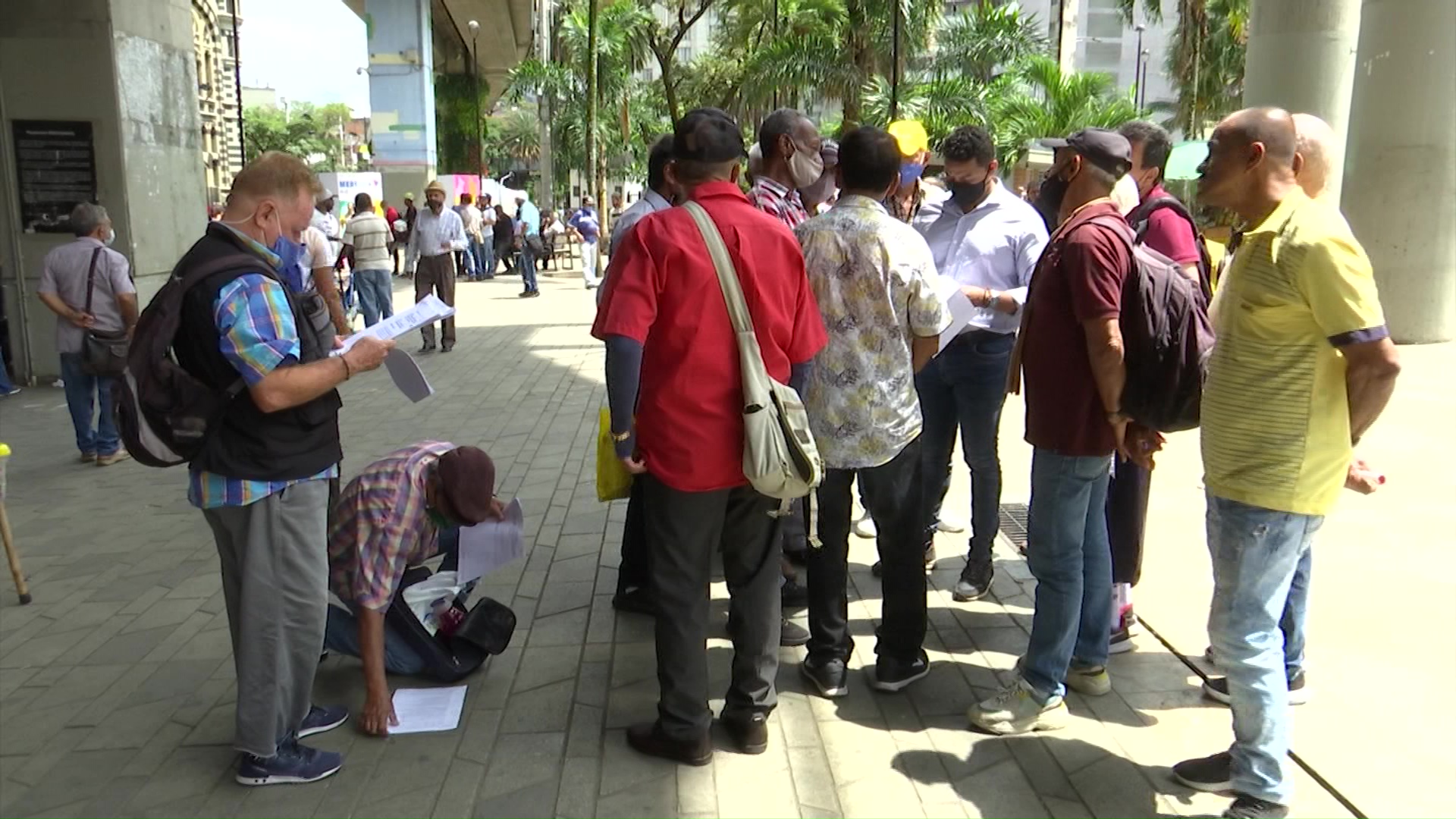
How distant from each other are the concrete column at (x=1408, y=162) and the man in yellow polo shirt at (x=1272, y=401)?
964 centimetres

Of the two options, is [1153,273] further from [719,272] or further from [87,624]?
[87,624]

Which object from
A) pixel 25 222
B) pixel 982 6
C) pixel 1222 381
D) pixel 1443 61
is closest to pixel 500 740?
pixel 1222 381

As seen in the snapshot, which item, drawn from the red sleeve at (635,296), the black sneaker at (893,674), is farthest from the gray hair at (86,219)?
the black sneaker at (893,674)

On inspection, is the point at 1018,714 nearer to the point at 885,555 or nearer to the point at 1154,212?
the point at 885,555

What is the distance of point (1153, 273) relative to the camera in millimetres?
3277

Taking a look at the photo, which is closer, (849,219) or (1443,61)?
(849,219)

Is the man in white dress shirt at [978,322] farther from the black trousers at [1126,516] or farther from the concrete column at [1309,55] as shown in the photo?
the concrete column at [1309,55]

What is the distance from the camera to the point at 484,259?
78.3ft

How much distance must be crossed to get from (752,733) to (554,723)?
676 millimetres

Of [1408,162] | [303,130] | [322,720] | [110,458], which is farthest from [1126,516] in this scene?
[303,130]

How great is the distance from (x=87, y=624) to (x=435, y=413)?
4436 millimetres

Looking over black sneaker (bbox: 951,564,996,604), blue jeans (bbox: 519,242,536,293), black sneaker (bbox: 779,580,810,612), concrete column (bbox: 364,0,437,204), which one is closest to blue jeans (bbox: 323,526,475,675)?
black sneaker (bbox: 779,580,810,612)

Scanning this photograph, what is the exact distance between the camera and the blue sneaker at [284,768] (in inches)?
129

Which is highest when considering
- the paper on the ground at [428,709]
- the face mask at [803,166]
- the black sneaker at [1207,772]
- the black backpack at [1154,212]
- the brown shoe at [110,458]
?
the face mask at [803,166]
